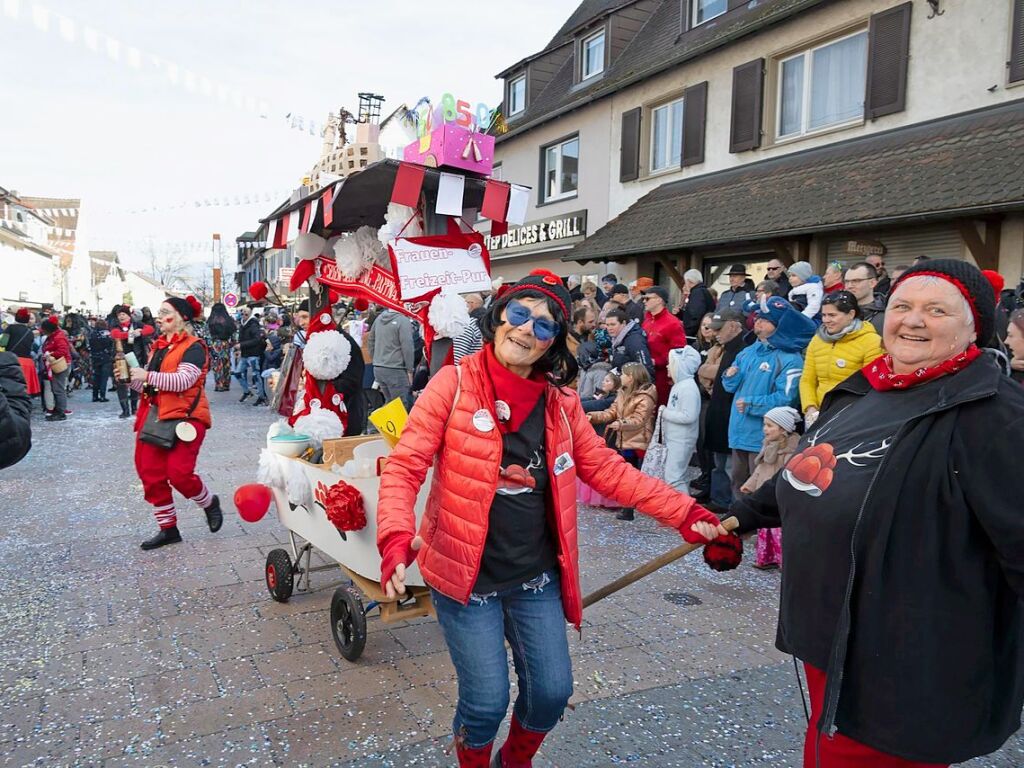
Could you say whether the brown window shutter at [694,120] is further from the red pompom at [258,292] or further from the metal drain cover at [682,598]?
the metal drain cover at [682,598]

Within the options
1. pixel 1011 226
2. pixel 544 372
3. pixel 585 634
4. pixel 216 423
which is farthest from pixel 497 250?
pixel 544 372

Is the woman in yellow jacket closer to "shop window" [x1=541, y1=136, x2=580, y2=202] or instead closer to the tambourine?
the tambourine

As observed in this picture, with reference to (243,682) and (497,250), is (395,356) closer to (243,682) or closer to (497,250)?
(243,682)

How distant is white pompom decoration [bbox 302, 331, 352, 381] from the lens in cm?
481

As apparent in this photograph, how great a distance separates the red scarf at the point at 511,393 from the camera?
2.57m

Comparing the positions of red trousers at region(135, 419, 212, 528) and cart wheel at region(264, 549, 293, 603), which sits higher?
red trousers at region(135, 419, 212, 528)

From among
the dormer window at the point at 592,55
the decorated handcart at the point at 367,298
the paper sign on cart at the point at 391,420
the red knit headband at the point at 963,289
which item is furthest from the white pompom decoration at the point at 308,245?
the dormer window at the point at 592,55

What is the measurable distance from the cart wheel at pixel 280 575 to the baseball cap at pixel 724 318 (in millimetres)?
4269

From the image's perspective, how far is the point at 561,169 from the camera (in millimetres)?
17672

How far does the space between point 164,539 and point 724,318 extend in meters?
5.00

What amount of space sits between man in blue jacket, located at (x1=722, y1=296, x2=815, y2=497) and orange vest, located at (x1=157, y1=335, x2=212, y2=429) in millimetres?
4078

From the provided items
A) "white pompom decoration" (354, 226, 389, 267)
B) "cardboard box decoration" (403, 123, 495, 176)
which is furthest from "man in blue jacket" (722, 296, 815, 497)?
"white pompom decoration" (354, 226, 389, 267)

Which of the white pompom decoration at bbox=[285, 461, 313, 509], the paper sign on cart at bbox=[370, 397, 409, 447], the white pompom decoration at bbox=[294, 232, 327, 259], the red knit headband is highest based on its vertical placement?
the white pompom decoration at bbox=[294, 232, 327, 259]

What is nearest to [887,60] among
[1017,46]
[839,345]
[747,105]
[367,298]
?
[1017,46]
